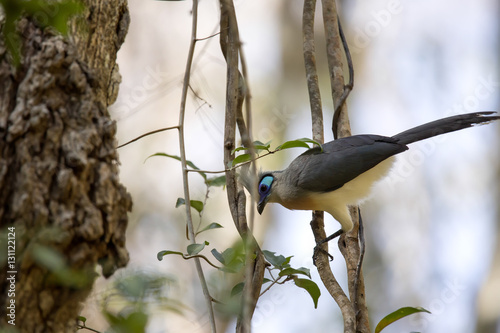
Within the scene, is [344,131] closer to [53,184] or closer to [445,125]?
[445,125]

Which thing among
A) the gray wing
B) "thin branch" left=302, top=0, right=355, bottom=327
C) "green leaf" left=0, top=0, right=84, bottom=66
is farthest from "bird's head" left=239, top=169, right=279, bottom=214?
"green leaf" left=0, top=0, right=84, bottom=66

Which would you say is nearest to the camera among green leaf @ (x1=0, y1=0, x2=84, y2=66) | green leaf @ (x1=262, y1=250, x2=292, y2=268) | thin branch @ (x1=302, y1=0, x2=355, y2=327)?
green leaf @ (x1=0, y1=0, x2=84, y2=66)

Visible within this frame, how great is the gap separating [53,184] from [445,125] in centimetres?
255

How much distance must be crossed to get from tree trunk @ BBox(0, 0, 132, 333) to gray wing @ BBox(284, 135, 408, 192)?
218 centimetres

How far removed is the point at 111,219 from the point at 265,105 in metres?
7.41

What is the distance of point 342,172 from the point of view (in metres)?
3.36

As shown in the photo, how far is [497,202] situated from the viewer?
7.39m

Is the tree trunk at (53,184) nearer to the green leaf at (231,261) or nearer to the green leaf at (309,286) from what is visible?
the green leaf at (231,261)

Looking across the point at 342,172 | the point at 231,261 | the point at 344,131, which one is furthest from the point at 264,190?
the point at 231,261

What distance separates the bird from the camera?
10.6 ft

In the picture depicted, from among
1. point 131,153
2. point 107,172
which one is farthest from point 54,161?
point 131,153

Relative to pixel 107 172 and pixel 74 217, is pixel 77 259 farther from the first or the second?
pixel 107 172

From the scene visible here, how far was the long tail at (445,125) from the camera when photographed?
115 inches

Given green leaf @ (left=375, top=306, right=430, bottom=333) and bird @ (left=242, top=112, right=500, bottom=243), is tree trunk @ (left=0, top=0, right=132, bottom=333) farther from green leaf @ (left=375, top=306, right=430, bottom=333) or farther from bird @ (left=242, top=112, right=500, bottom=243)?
bird @ (left=242, top=112, right=500, bottom=243)
